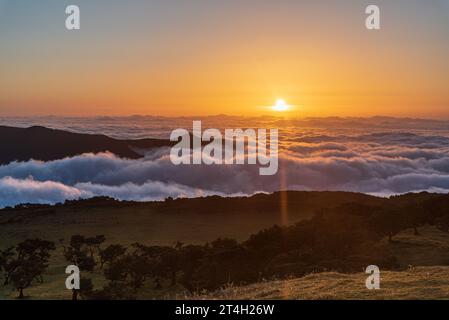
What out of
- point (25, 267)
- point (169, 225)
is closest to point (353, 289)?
point (25, 267)

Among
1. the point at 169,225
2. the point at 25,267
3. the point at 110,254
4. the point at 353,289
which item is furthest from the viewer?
the point at 169,225

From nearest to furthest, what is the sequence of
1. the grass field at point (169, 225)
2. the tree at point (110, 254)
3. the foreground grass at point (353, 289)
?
the foreground grass at point (353, 289) < the grass field at point (169, 225) < the tree at point (110, 254)

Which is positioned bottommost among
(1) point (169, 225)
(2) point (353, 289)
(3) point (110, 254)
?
(1) point (169, 225)

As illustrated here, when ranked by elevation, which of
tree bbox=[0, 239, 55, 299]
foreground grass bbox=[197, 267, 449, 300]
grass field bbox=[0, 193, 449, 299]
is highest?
foreground grass bbox=[197, 267, 449, 300]

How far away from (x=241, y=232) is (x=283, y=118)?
28.8 meters

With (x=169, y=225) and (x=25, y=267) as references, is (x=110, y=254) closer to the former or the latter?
(x=25, y=267)

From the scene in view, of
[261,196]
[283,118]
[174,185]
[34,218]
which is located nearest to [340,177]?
[261,196]

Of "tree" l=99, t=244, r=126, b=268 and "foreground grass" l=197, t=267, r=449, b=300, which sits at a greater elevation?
"foreground grass" l=197, t=267, r=449, b=300

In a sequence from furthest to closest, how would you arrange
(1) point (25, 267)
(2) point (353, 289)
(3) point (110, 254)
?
(3) point (110, 254) → (1) point (25, 267) → (2) point (353, 289)

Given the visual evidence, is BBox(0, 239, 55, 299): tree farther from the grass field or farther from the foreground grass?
the foreground grass

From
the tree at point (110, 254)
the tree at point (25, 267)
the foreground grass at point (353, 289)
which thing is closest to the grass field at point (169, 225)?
the tree at point (25, 267)

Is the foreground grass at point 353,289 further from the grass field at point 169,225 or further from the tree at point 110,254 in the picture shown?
the tree at point 110,254

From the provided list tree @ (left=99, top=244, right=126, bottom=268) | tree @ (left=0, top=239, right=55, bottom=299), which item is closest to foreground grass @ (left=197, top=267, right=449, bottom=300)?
tree @ (left=0, top=239, right=55, bottom=299)
